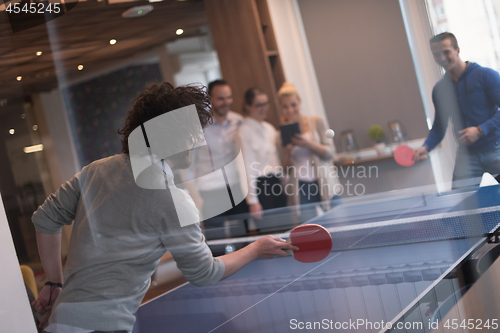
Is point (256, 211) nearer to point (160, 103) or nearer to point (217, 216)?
point (217, 216)

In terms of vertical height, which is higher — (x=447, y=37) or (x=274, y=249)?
(x=447, y=37)

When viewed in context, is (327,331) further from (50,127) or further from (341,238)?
(50,127)

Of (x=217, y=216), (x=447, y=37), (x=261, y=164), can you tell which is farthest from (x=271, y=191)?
(x=447, y=37)

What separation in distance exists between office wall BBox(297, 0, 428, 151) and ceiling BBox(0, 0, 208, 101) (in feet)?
1.47

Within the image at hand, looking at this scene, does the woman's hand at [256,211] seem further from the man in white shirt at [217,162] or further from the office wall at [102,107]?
the office wall at [102,107]

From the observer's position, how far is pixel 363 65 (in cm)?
114

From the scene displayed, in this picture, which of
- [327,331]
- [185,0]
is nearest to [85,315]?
[327,331]

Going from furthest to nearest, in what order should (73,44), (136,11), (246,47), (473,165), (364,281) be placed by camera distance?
1. (246,47)
2. (136,11)
3. (73,44)
4. (473,165)
5. (364,281)

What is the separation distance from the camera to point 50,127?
103cm

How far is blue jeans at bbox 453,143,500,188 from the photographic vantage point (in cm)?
93

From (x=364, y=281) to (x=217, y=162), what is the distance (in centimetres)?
43

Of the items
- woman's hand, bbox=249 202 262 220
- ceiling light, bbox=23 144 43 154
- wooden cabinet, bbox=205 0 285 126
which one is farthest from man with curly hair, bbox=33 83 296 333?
wooden cabinet, bbox=205 0 285 126

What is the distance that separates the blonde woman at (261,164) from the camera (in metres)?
1.19

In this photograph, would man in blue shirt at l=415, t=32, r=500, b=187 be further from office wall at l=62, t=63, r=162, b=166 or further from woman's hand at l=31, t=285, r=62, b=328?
woman's hand at l=31, t=285, r=62, b=328
